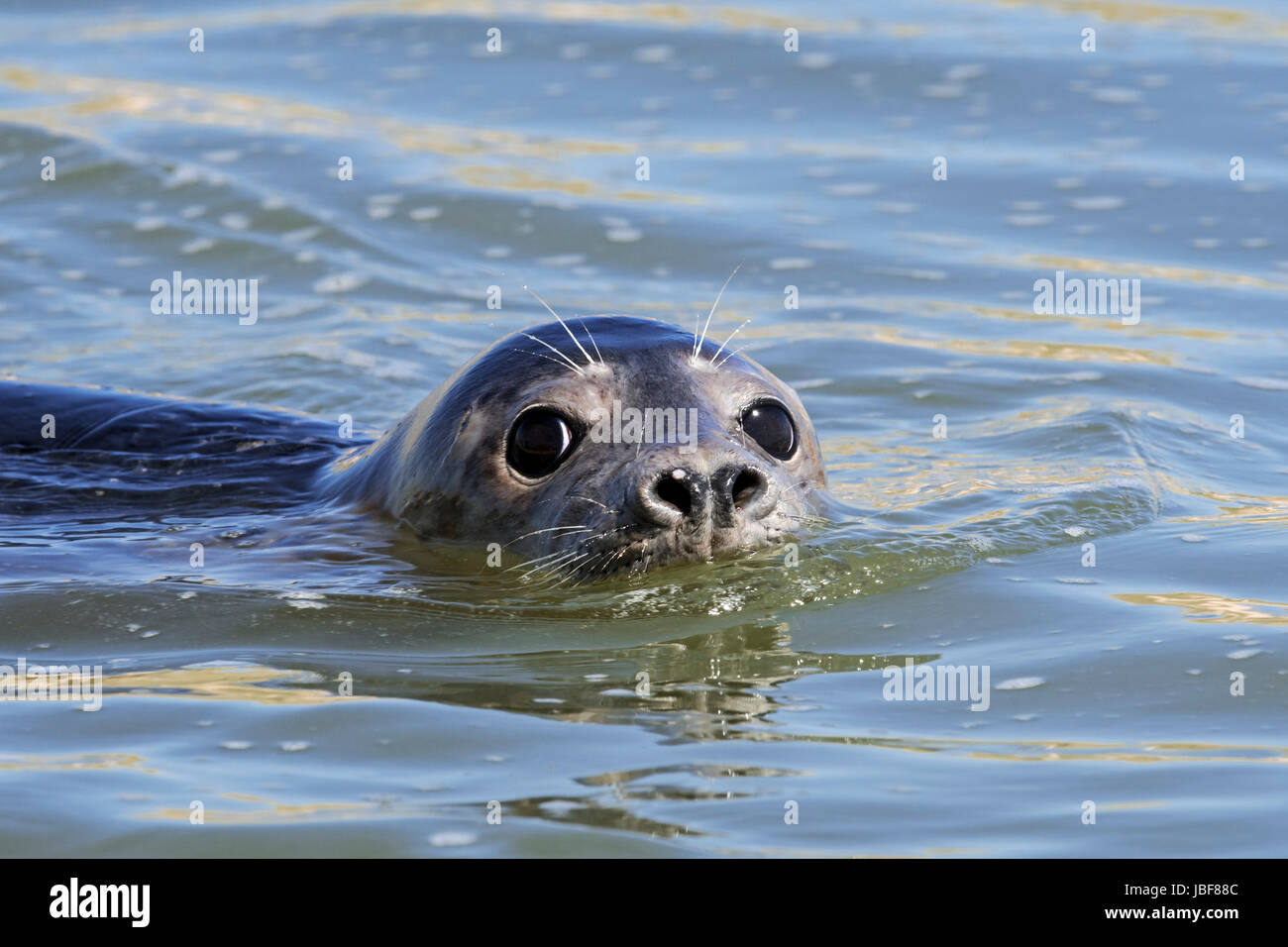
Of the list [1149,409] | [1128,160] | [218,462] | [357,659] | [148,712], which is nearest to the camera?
[148,712]

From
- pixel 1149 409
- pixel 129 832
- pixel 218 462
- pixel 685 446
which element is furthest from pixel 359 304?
pixel 129 832

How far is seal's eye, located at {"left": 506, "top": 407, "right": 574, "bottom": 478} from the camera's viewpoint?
5633mm

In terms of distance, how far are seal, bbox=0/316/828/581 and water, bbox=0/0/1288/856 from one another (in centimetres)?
10

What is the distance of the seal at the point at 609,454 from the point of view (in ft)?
17.2

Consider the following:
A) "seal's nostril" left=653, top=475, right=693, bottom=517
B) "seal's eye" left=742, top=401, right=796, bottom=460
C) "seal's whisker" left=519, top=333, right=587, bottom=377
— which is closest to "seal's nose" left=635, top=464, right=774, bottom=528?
"seal's nostril" left=653, top=475, right=693, bottom=517

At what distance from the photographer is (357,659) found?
4969 mm

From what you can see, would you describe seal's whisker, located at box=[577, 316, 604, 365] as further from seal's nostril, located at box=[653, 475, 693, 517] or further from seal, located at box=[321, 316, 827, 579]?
seal's nostril, located at box=[653, 475, 693, 517]

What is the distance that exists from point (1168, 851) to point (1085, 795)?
306 millimetres

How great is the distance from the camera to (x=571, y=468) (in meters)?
5.58

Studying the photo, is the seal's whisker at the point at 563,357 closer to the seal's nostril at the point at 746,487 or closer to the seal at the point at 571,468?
the seal at the point at 571,468

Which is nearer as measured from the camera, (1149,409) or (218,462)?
(218,462)

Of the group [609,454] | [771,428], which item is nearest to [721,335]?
[771,428]
